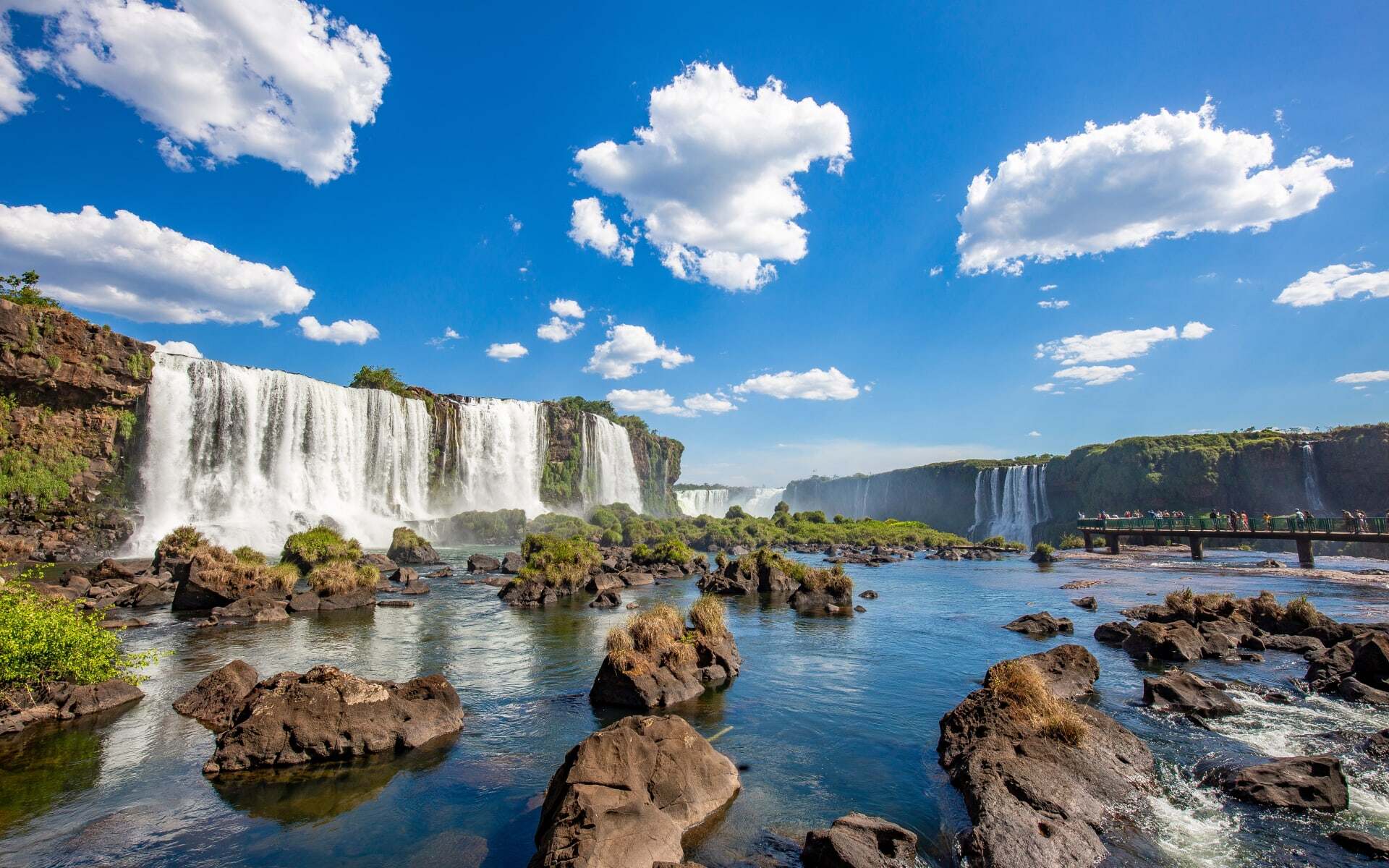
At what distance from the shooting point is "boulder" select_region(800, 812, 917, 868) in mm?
6883

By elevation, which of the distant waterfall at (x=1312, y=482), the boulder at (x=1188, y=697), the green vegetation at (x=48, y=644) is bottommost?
the boulder at (x=1188, y=697)

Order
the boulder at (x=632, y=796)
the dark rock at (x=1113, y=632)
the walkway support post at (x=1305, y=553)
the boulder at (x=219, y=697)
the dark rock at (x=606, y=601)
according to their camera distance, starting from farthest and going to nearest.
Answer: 1. the walkway support post at (x=1305, y=553)
2. the dark rock at (x=606, y=601)
3. the dark rock at (x=1113, y=632)
4. the boulder at (x=219, y=697)
5. the boulder at (x=632, y=796)

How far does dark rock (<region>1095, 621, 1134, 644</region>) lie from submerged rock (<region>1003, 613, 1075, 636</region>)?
124cm

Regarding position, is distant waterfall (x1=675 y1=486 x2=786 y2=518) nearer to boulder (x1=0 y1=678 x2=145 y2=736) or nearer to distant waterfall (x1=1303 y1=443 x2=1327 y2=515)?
distant waterfall (x1=1303 y1=443 x2=1327 y2=515)

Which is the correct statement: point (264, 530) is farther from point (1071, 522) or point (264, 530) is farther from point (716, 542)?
point (1071, 522)

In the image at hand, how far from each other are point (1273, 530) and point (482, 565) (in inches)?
2159

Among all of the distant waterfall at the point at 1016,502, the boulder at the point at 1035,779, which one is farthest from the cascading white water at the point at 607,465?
the boulder at the point at 1035,779

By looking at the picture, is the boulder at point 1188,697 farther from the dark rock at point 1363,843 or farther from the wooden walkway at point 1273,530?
Answer: the wooden walkway at point 1273,530

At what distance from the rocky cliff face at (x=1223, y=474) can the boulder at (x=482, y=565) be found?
7923 cm

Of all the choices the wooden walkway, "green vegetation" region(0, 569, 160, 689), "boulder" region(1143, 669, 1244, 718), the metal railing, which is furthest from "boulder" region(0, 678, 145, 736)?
the metal railing

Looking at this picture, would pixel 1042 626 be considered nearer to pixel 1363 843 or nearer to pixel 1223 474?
pixel 1363 843

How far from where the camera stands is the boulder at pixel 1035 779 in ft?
24.2

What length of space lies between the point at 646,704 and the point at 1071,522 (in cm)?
9133

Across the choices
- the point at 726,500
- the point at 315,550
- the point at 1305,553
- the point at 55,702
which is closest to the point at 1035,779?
the point at 55,702
